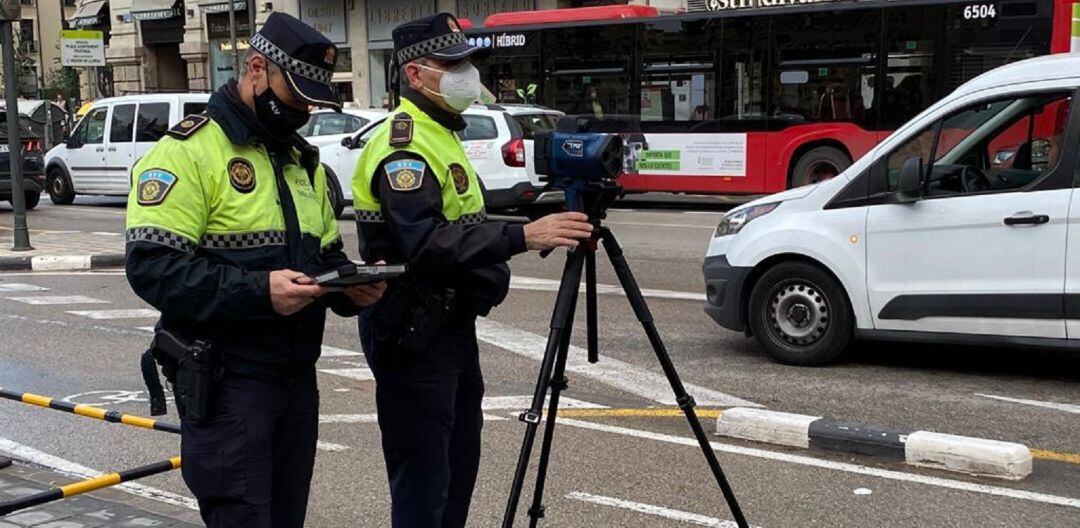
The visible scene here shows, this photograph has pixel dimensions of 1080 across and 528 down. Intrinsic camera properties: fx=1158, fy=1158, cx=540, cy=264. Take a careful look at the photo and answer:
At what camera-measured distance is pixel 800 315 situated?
296 inches

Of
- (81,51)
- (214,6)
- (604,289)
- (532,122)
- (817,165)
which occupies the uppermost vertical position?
(214,6)

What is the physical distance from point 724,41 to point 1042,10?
4855 millimetres

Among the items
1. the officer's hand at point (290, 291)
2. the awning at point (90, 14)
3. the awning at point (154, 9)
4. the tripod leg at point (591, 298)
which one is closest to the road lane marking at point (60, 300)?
the tripod leg at point (591, 298)

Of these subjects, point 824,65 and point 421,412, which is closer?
point 421,412

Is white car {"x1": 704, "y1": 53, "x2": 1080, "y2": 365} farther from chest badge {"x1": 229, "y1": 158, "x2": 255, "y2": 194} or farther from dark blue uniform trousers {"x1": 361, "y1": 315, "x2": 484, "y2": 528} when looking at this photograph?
chest badge {"x1": 229, "y1": 158, "x2": 255, "y2": 194}

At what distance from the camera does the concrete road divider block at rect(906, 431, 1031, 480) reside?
17.0 feet

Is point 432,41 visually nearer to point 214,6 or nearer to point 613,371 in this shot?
point 613,371

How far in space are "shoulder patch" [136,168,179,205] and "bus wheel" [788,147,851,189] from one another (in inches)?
613

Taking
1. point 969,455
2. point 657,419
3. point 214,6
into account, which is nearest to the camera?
point 969,455

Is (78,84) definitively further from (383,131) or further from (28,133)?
(383,131)

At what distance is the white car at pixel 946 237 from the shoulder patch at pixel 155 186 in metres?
5.02

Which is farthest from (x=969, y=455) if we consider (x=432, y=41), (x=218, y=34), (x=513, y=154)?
(x=218, y=34)

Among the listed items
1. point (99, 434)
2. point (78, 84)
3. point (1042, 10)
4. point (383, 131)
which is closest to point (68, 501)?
point (99, 434)

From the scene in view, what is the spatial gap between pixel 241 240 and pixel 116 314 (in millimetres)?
Answer: 7680
